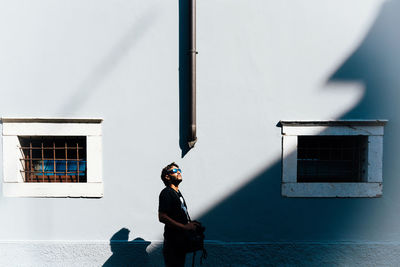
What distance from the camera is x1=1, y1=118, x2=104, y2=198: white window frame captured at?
12.7 ft

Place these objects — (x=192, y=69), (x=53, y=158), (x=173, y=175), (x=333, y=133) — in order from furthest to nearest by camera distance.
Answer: (x=53, y=158)
(x=333, y=133)
(x=192, y=69)
(x=173, y=175)

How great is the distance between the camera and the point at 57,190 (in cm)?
390

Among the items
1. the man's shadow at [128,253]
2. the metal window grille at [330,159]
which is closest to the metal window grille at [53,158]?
the man's shadow at [128,253]

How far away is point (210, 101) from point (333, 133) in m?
1.78

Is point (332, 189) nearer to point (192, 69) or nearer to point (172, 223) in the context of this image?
point (172, 223)

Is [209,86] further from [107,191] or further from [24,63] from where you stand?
[24,63]

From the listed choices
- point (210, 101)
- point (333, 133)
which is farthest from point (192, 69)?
point (333, 133)

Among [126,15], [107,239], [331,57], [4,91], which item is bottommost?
[107,239]

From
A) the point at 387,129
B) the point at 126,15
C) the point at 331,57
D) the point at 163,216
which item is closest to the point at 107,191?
the point at 163,216

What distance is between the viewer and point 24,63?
3852 mm

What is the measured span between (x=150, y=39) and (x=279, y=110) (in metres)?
2.06

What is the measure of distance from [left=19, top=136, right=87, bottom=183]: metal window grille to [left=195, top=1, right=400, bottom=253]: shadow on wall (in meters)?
2.00

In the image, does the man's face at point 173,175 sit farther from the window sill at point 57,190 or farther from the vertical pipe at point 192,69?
the window sill at point 57,190

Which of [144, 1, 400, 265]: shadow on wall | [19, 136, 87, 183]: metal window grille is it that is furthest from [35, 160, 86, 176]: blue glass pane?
[144, 1, 400, 265]: shadow on wall
